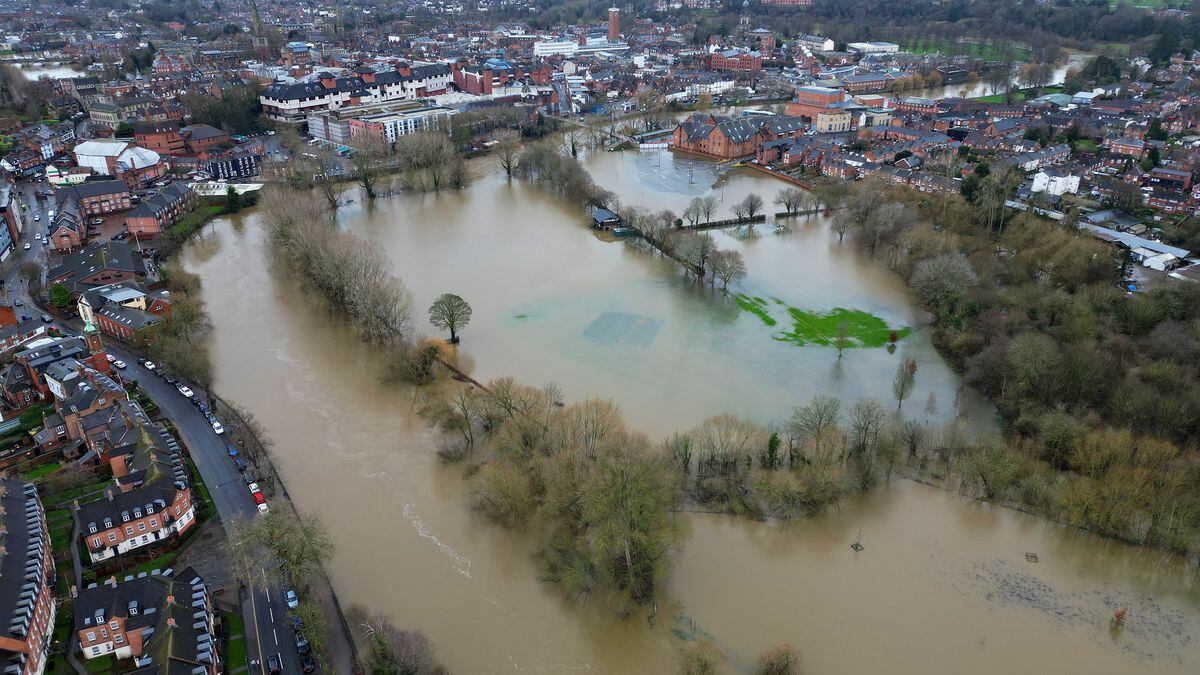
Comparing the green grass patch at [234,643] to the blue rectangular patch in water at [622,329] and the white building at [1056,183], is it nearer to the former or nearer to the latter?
the blue rectangular patch in water at [622,329]

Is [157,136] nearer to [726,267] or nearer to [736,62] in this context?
[726,267]

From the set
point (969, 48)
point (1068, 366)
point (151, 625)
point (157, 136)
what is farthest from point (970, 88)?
point (151, 625)

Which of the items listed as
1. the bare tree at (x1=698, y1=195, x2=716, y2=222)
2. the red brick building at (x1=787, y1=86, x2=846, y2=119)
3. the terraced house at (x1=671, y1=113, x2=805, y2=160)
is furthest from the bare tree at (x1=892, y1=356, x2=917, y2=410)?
the red brick building at (x1=787, y1=86, x2=846, y2=119)

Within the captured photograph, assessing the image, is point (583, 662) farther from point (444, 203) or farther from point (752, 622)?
point (444, 203)

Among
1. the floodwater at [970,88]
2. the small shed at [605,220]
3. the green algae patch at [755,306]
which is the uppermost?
the floodwater at [970,88]

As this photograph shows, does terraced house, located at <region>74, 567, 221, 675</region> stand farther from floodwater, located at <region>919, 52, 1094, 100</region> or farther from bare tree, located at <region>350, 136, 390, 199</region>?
floodwater, located at <region>919, 52, 1094, 100</region>

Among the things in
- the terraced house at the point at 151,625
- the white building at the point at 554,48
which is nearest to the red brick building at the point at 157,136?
the terraced house at the point at 151,625
